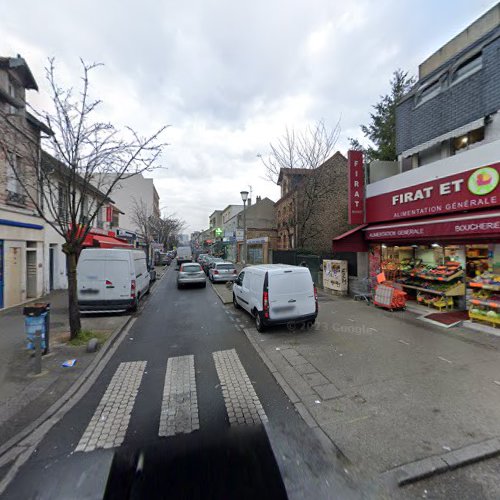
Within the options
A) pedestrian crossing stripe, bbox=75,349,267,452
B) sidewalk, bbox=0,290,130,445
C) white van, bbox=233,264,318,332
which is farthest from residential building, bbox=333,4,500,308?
sidewalk, bbox=0,290,130,445

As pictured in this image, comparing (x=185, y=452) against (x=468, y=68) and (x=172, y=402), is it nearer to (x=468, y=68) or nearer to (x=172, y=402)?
(x=172, y=402)

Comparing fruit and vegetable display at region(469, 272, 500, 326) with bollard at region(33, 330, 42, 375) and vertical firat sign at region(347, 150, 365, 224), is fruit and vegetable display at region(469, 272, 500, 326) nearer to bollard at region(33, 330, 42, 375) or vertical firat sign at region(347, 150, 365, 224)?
vertical firat sign at region(347, 150, 365, 224)

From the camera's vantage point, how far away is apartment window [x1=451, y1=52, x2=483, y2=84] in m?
8.24

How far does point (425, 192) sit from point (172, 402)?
32.3ft

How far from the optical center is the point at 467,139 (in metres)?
8.78

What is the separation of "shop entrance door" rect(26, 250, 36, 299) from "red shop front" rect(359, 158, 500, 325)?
15.2 metres

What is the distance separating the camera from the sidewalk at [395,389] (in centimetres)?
299

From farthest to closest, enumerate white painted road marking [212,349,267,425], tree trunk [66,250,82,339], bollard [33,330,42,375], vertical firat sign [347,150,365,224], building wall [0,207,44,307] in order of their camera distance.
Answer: vertical firat sign [347,150,365,224], building wall [0,207,44,307], tree trunk [66,250,82,339], bollard [33,330,42,375], white painted road marking [212,349,267,425]

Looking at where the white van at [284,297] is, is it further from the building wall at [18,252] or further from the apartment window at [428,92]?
the building wall at [18,252]

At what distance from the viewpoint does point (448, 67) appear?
30.3 ft

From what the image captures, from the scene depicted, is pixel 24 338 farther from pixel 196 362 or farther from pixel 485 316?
pixel 485 316

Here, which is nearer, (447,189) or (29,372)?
(29,372)

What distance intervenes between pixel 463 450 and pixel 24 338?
922 cm

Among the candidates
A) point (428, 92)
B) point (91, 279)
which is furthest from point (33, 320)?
point (428, 92)
